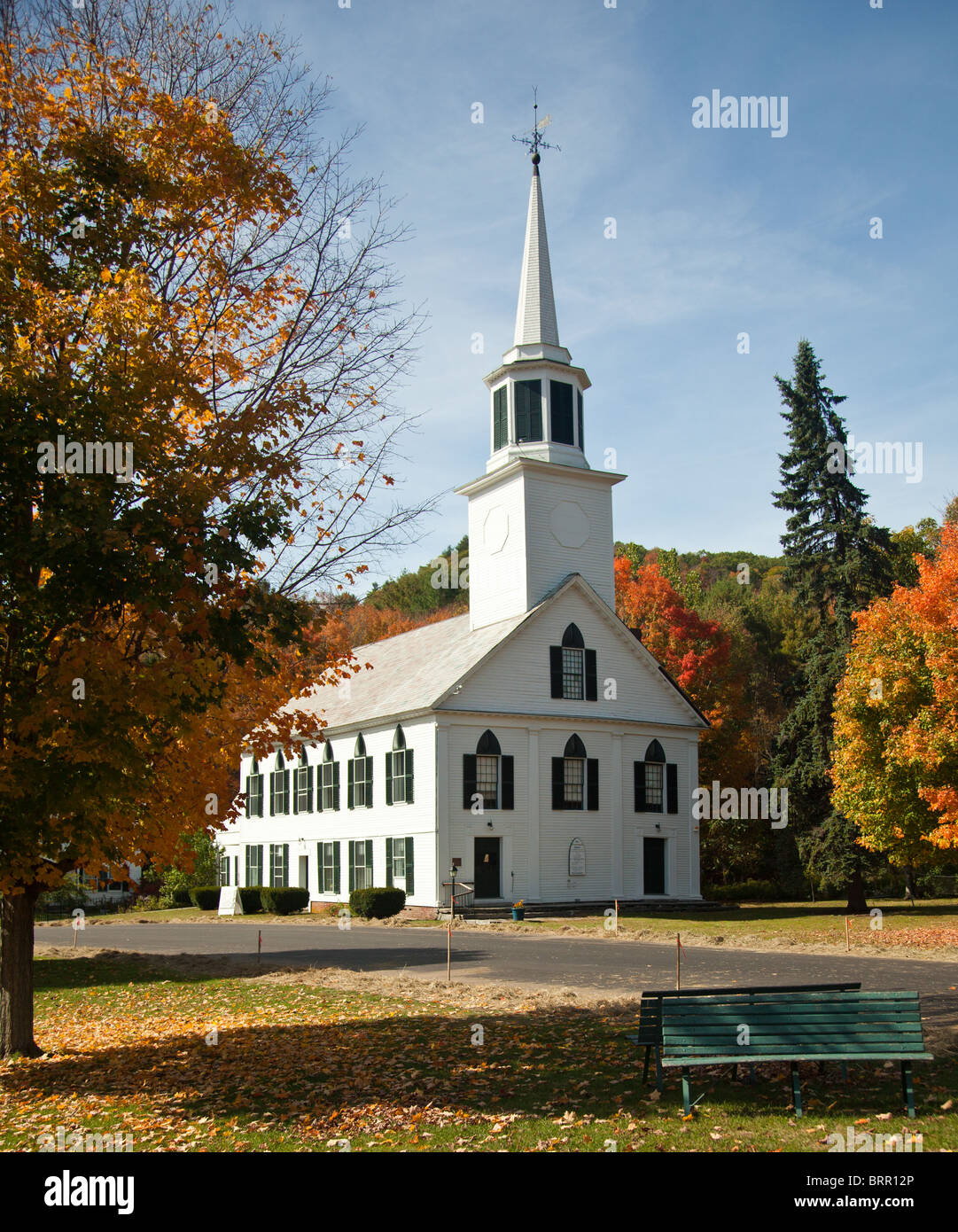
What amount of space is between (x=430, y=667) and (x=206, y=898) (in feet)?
50.4

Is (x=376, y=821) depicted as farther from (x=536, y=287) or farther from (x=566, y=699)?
(x=536, y=287)

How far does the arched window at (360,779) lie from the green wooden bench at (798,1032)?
29882 millimetres

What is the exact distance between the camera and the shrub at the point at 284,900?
127 feet

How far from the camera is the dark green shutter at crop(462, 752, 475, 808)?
33812 mm

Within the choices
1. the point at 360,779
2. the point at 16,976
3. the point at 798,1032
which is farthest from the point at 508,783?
the point at 798,1032

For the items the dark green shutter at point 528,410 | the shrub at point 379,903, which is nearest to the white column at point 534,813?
the shrub at point 379,903

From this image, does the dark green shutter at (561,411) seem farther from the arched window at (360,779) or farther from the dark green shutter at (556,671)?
the arched window at (360,779)

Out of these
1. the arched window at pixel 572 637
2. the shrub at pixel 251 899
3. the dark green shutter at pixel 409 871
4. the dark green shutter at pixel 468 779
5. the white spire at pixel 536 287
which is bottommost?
the shrub at pixel 251 899

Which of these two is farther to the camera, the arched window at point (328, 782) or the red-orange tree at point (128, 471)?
the arched window at point (328, 782)

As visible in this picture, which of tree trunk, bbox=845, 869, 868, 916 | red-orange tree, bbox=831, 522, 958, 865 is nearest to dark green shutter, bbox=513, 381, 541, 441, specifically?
red-orange tree, bbox=831, 522, 958, 865

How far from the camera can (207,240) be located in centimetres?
1238
